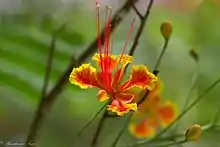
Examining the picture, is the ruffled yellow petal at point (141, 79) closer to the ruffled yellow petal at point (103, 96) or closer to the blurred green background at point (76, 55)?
the ruffled yellow petal at point (103, 96)

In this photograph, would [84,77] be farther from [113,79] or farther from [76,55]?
[76,55]

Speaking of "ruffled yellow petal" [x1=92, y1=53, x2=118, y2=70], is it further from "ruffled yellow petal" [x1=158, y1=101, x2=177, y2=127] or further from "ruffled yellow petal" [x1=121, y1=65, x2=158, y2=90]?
"ruffled yellow petal" [x1=158, y1=101, x2=177, y2=127]

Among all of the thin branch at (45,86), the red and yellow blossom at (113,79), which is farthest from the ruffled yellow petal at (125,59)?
the thin branch at (45,86)

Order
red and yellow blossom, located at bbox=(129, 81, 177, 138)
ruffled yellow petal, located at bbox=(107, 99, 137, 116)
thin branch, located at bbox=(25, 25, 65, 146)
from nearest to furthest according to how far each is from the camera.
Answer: ruffled yellow petal, located at bbox=(107, 99, 137, 116), thin branch, located at bbox=(25, 25, 65, 146), red and yellow blossom, located at bbox=(129, 81, 177, 138)

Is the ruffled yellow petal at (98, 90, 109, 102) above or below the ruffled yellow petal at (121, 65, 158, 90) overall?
below

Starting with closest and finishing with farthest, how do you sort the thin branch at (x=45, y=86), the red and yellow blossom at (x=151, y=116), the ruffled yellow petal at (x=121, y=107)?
1. the ruffled yellow petal at (x=121, y=107)
2. the thin branch at (x=45, y=86)
3. the red and yellow blossom at (x=151, y=116)

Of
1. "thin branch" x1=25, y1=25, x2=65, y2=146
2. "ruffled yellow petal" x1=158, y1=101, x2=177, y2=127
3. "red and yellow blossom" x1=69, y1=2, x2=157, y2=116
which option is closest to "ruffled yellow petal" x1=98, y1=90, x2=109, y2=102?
"red and yellow blossom" x1=69, y1=2, x2=157, y2=116
